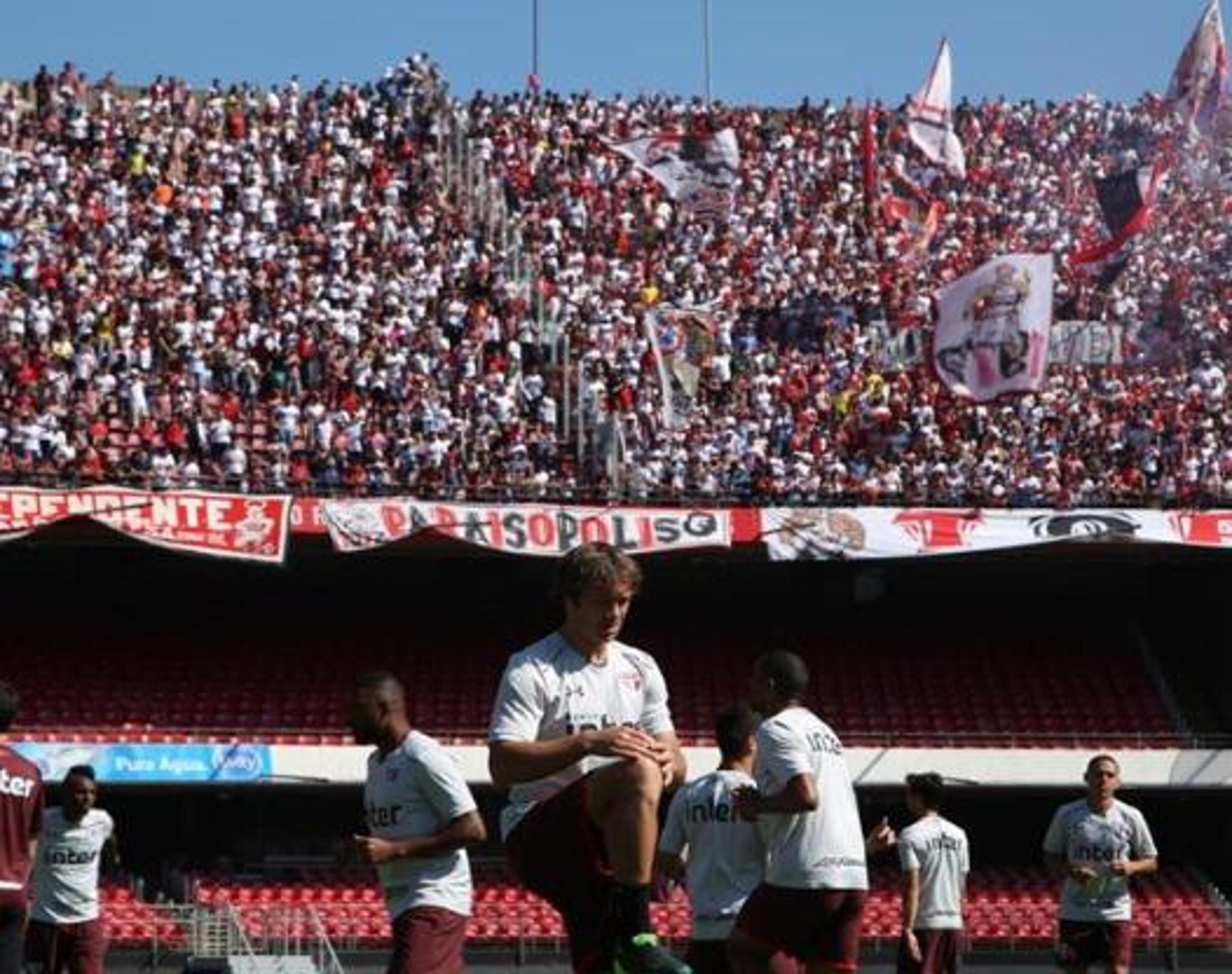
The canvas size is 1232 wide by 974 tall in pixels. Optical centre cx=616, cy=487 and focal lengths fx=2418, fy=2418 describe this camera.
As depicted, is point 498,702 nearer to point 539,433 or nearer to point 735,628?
point 539,433

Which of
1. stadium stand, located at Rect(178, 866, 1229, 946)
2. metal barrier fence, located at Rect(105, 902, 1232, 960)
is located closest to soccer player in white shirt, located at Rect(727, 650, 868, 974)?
metal barrier fence, located at Rect(105, 902, 1232, 960)

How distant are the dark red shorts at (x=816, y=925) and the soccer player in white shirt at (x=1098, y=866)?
458cm

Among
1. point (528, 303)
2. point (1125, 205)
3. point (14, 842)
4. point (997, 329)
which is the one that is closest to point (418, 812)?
point (14, 842)

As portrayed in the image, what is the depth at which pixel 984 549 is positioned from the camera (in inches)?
1299

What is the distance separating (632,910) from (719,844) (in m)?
4.22

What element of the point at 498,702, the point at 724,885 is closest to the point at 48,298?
the point at 724,885

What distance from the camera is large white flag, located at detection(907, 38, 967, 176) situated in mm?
45719

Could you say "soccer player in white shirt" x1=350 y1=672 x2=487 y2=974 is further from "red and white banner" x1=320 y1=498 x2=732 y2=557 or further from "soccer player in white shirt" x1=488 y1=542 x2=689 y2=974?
"red and white banner" x1=320 y1=498 x2=732 y2=557

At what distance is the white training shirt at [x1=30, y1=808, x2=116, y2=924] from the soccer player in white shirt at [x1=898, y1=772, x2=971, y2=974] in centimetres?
499

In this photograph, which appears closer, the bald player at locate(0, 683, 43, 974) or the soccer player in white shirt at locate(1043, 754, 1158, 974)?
the bald player at locate(0, 683, 43, 974)

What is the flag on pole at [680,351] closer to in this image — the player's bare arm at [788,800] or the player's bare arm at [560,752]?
the player's bare arm at [788,800]

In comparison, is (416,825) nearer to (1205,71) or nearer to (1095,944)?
(1095,944)

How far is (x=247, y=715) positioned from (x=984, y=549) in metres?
10.7

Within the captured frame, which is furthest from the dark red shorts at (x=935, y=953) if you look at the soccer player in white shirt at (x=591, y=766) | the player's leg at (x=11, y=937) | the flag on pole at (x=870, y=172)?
the flag on pole at (x=870, y=172)
